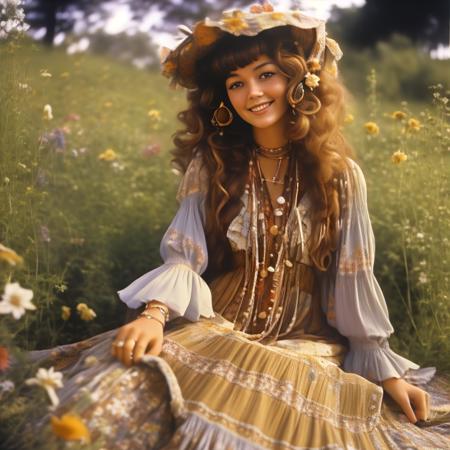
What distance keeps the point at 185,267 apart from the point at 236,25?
0.86m

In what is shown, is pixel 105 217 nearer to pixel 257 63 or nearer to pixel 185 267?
pixel 185 267

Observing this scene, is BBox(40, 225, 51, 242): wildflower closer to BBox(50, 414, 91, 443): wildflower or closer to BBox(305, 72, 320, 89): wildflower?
BBox(305, 72, 320, 89): wildflower

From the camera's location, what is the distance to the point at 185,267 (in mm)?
2398

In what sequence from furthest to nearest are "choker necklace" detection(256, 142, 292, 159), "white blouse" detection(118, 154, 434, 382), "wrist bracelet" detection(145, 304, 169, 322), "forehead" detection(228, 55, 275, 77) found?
"choker necklace" detection(256, 142, 292, 159)
"forehead" detection(228, 55, 275, 77)
"white blouse" detection(118, 154, 434, 382)
"wrist bracelet" detection(145, 304, 169, 322)

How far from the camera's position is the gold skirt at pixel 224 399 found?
5.93 ft

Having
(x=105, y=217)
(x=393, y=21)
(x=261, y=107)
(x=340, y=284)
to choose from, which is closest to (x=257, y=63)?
(x=261, y=107)

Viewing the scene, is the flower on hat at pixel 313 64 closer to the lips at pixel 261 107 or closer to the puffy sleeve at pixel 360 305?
the lips at pixel 261 107

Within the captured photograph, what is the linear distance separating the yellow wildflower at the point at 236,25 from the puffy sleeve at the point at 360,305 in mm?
722

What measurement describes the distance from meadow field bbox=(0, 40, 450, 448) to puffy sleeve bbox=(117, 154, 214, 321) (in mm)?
383

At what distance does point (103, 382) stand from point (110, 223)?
2.04m

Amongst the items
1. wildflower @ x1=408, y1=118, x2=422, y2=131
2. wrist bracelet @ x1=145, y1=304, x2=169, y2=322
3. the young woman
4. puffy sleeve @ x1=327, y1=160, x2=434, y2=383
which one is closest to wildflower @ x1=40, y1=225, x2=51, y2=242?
the young woman

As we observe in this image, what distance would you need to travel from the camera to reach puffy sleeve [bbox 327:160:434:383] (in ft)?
7.77

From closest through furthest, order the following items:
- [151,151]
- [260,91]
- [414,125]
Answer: [260,91] → [414,125] → [151,151]

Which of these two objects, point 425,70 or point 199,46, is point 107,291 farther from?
point 425,70
